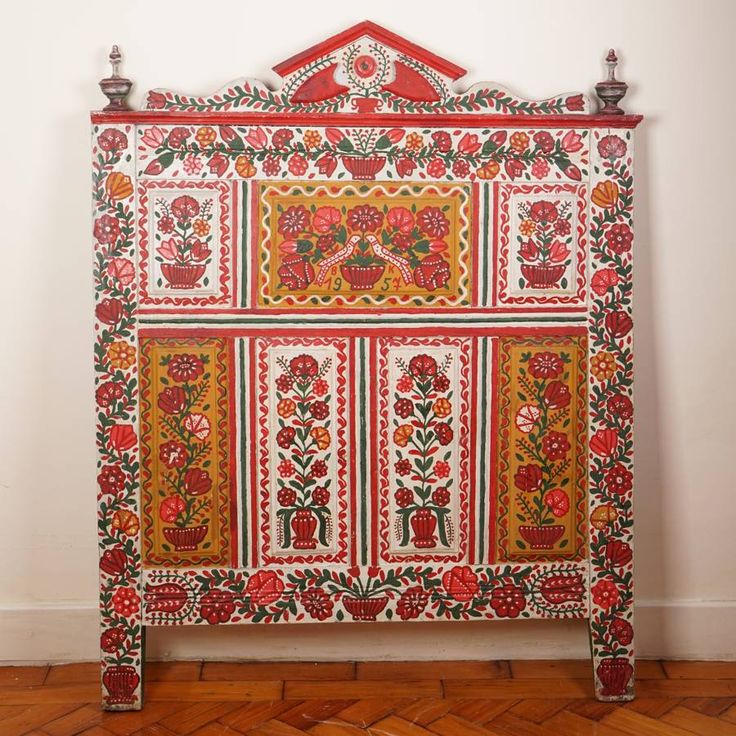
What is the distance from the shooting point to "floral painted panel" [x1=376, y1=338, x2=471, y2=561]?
8.82ft

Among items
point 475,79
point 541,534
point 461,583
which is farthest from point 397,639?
point 475,79

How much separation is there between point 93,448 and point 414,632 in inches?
47.5

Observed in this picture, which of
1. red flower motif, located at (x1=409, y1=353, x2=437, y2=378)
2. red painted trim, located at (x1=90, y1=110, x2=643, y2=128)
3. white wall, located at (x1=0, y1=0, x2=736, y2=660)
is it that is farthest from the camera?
white wall, located at (x1=0, y1=0, x2=736, y2=660)

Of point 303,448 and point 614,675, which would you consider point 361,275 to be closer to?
point 303,448

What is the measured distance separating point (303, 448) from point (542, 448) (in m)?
0.71

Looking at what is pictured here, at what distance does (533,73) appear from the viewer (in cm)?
285

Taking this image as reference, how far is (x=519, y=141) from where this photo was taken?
2639mm

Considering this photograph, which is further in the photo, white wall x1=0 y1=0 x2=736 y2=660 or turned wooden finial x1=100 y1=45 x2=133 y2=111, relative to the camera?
white wall x1=0 y1=0 x2=736 y2=660

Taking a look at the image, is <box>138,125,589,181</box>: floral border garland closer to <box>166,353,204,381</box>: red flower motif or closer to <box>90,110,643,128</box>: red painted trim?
<box>90,110,643,128</box>: red painted trim

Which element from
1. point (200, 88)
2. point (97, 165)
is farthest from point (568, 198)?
point (97, 165)

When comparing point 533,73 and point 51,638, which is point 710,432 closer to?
point 533,73

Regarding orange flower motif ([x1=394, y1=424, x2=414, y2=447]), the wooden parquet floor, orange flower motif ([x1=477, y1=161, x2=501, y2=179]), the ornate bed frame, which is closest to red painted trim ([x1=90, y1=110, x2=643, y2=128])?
the ornate bed frame

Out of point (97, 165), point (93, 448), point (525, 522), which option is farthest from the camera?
point (93, 448)

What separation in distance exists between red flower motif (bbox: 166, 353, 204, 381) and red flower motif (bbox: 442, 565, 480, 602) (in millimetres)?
956
